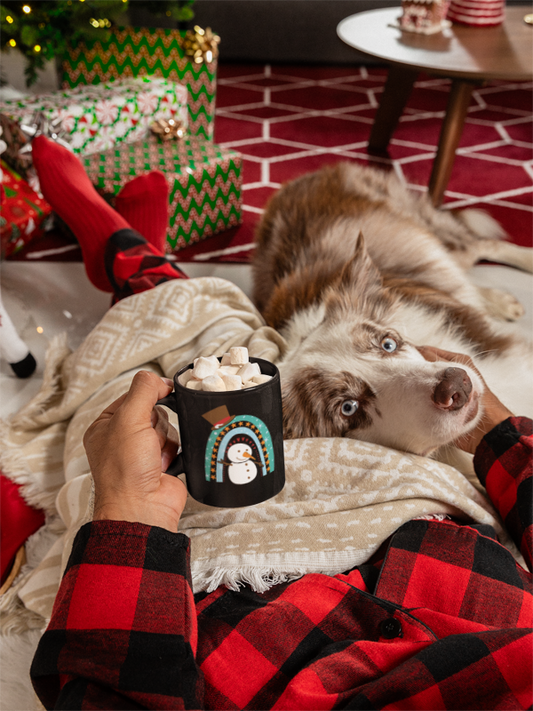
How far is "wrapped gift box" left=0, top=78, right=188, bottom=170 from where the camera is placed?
7.23 ft

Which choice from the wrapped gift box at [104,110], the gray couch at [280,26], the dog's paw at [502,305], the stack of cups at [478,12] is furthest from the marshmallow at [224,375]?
the gray couch at [280,26]

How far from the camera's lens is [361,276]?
1.28 metres

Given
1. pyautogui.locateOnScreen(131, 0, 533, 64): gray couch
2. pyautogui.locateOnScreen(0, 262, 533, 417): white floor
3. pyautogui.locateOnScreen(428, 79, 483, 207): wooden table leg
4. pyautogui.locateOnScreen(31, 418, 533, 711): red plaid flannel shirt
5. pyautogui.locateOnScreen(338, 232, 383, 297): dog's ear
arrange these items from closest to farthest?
pyautogui.locateOnScreen(31, 418, 533, 711): red plaid flannel shirt → pyautogui.locateOnScreen(338, 232, 383, 297): dog's ear → pyautogui.locateOnScreen(0, 262, 533, 417): white floor → pyautogui.locateOnScreen(428, 79, 483, 207): wooden table leg → pyautogui.locateOnScreen(131, 0, 533, 64): gray couch

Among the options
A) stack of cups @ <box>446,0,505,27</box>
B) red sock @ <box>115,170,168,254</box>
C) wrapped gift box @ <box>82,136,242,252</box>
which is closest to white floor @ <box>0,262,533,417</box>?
wrapped gift box @ <box>82,136,242,252</box>

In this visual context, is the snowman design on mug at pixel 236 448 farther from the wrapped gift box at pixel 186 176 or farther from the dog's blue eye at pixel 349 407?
the wrapped gift box at pixel 186 176

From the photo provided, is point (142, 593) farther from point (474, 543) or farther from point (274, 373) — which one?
point (474, 543)

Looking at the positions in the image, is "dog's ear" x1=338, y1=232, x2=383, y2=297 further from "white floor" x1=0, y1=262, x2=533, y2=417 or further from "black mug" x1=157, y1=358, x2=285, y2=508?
"white floor" x1=0, y1=262, x2=533, y2=417

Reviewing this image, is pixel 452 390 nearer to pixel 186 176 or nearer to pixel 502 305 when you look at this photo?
pixel 502 305

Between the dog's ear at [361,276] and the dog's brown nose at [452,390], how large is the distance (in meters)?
0.39

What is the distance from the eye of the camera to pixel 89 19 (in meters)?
2.25

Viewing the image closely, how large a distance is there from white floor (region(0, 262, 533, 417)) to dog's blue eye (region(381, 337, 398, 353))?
96cm

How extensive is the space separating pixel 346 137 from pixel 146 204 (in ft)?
6.53

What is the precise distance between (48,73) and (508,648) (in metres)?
2.86

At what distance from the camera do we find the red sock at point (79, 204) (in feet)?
5.55
